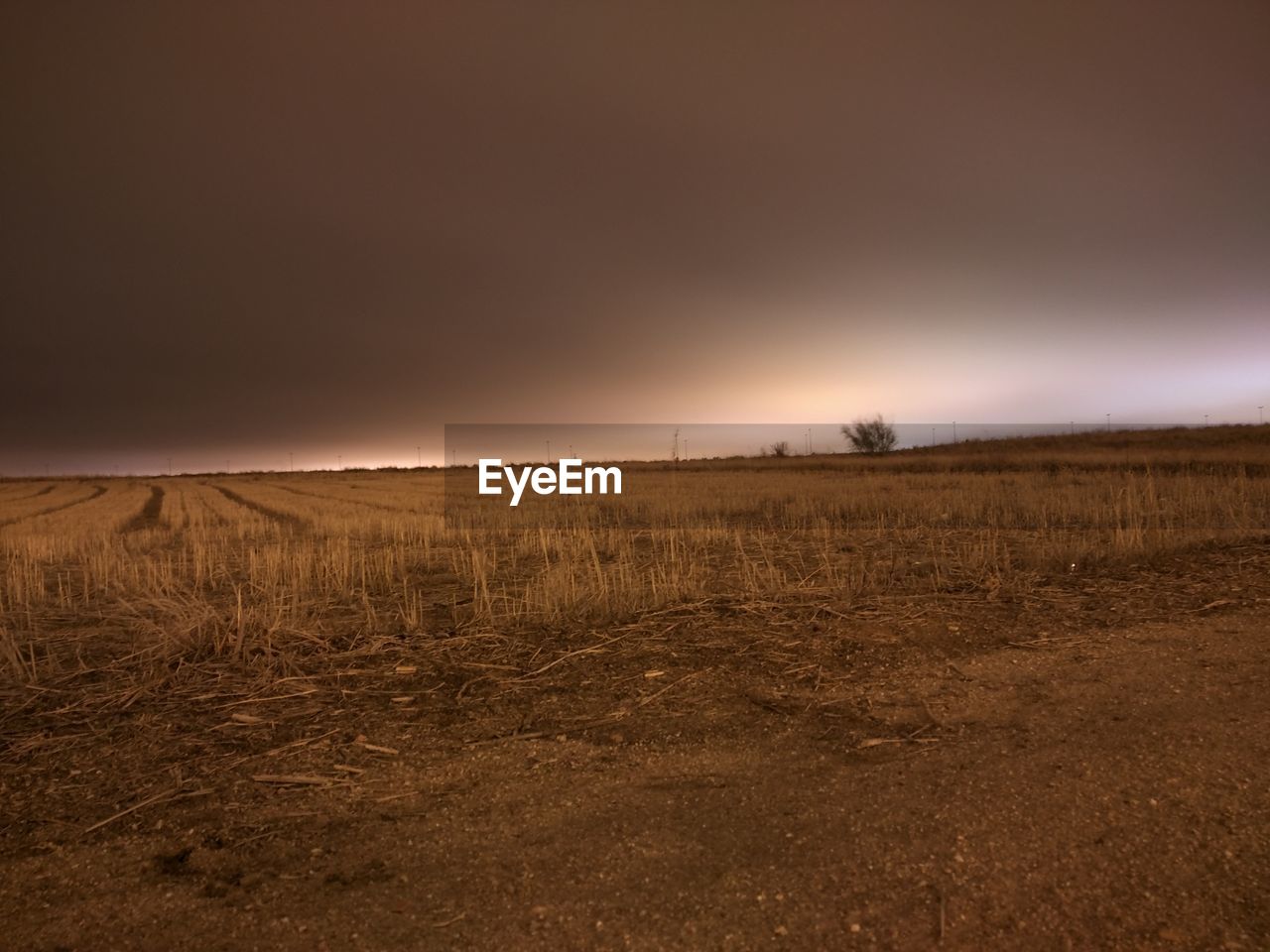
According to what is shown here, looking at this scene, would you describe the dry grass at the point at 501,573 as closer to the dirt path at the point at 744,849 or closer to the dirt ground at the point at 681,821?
the dirt ground at the point at 681,821

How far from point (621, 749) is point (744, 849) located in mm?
1090

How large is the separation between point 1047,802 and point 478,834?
89.9 inches

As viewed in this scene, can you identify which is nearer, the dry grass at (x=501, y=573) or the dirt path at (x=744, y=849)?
the dirt path at (x=744, y=849)

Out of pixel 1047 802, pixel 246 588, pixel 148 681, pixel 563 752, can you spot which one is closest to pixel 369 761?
pixel 563 752

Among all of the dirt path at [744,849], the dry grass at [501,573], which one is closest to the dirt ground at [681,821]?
the dirt path at [744,849]

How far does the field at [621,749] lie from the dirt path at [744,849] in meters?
0.01

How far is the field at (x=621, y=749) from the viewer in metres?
2.35

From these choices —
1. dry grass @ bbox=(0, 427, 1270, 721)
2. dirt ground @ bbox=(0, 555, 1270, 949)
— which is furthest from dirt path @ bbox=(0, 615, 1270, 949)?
dry grass @ bbox=(0, 427, 1270, 721)

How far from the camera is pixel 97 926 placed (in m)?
2.35

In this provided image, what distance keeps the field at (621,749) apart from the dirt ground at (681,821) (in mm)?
15

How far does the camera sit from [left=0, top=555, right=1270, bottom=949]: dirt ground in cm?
229

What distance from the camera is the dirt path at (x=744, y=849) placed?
227 cm

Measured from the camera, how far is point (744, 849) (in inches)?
106

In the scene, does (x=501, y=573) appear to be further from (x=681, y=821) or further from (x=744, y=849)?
(x=744, y=849)
